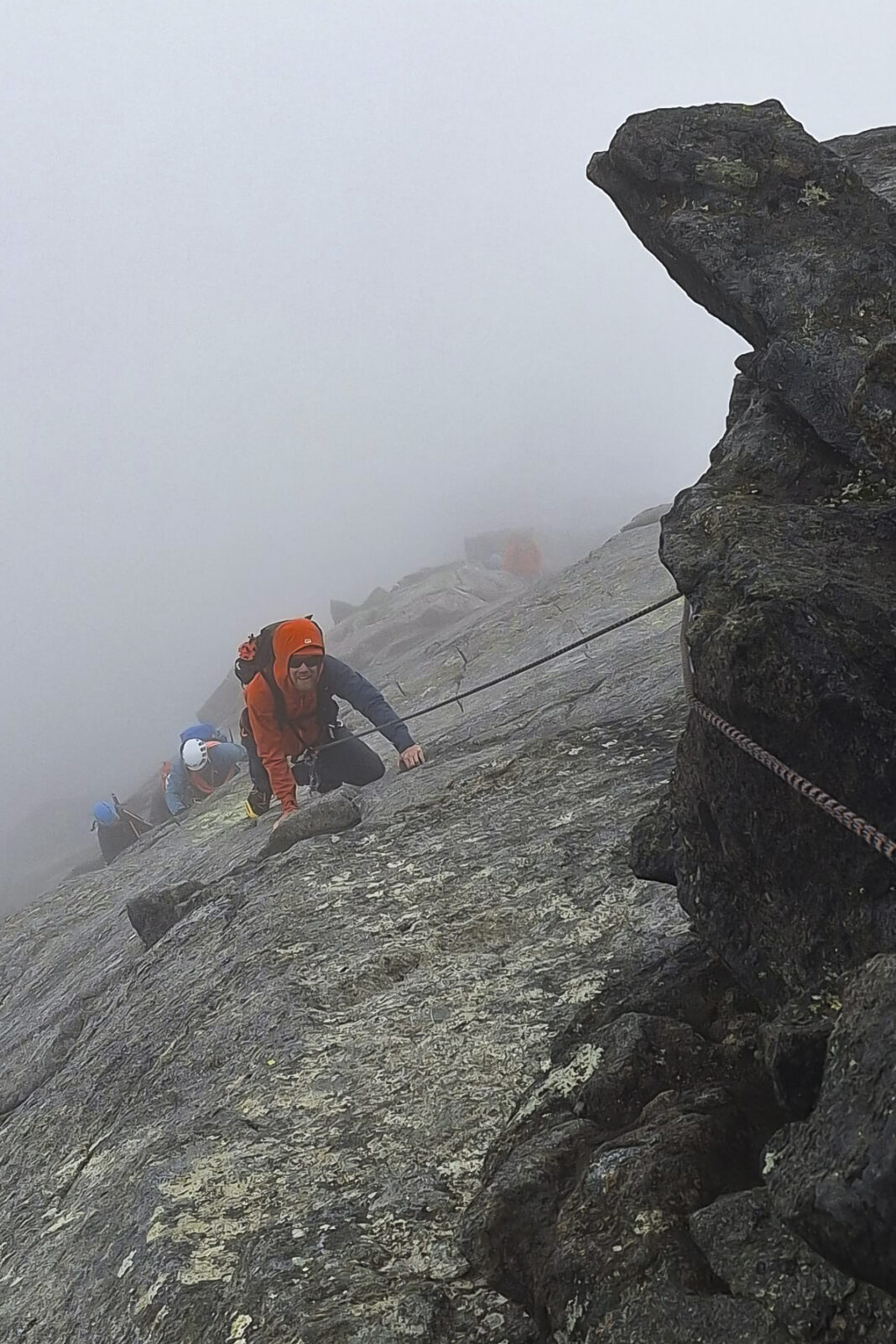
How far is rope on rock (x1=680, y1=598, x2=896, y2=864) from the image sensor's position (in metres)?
4.38

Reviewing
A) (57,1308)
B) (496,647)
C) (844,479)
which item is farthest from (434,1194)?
(496,647)

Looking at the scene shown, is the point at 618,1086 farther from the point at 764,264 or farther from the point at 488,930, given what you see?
the point at 764,264

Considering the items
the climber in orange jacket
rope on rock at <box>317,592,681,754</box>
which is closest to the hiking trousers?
the climber in orange jacket

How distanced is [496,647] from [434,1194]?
1947cm

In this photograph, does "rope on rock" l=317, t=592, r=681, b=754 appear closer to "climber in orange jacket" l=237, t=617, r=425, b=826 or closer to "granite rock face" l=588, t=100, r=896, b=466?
"climber in orange jacket" l=237, t=617, r=425, b=826

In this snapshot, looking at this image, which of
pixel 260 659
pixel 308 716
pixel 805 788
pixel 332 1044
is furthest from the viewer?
pixel 308 716

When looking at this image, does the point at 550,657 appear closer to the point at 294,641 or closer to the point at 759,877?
the point at 294,641

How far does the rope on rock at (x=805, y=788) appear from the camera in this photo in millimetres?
4375

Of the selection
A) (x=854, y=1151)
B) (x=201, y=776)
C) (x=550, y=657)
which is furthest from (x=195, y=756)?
(x=854, y=1151)

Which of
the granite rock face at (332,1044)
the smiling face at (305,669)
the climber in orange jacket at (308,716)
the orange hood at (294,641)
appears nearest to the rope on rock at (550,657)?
the climber in orange jacket at (308,716)

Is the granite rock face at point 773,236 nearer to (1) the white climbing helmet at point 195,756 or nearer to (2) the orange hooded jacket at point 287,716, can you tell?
(2) the orange hooded jacket at point 287,716

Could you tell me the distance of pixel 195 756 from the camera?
91.9 ft

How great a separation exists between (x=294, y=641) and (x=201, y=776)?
16.9m

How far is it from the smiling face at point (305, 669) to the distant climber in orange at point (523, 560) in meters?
45.9
